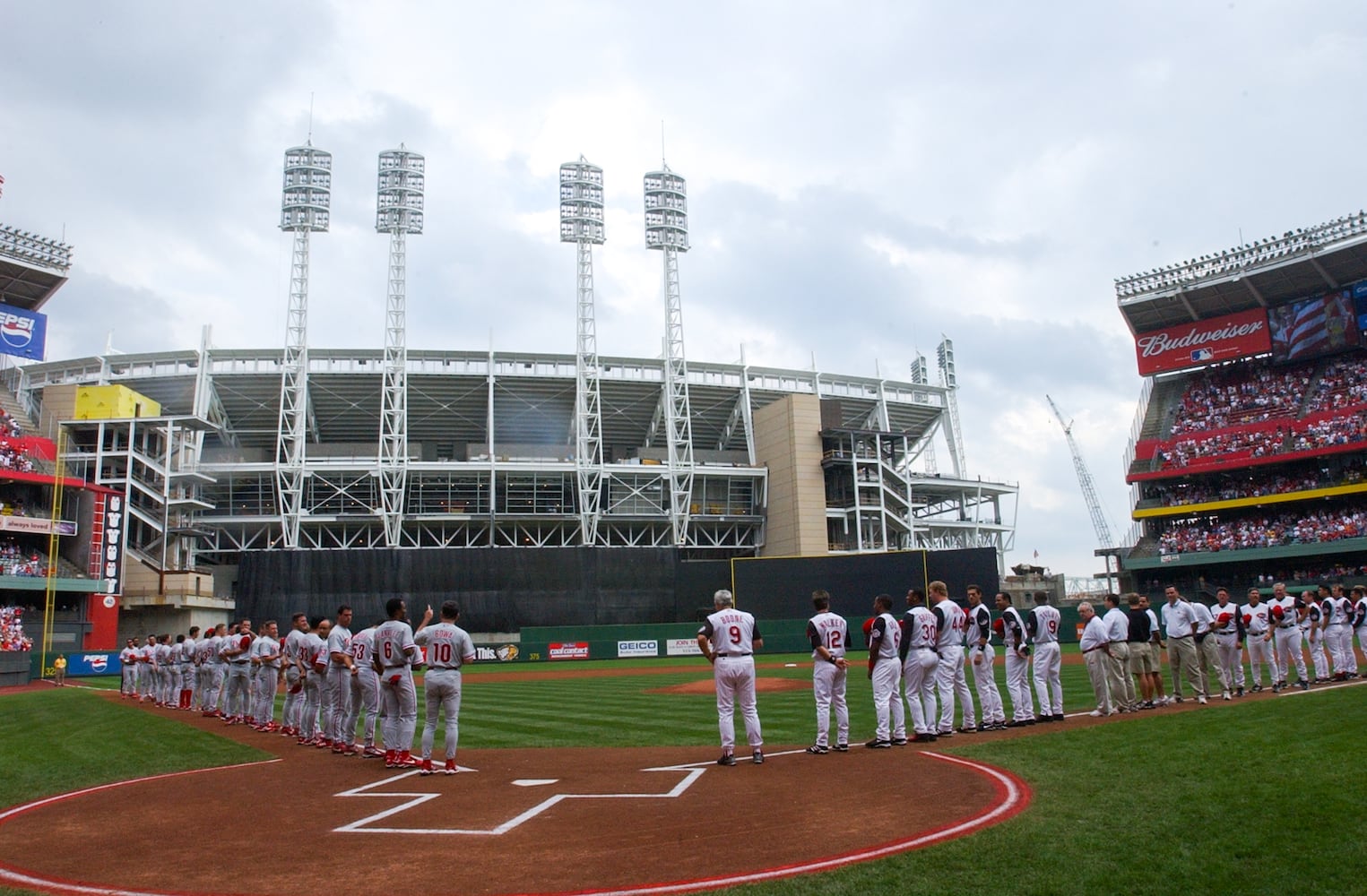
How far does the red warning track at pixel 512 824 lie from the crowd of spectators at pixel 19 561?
38.3m

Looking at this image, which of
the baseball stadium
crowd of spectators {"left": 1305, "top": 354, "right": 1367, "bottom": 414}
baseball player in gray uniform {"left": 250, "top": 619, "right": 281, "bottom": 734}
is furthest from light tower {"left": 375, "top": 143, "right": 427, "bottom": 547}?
crowd of spectators {"left": 1305, "top": 354, "right": 1367, "bottom": 414}

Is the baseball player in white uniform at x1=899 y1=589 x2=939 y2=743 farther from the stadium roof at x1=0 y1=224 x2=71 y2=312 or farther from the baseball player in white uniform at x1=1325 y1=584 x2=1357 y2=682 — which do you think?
the stadium roof at x1=0 y1=224 x2=71 y2=312

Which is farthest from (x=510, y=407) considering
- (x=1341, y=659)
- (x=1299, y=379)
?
(x=1341, y=659)

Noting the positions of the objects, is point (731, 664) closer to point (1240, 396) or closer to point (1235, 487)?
point (1235, 487)

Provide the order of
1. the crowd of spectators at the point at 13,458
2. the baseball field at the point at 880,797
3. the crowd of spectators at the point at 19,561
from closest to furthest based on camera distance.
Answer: the baseball field at the point at 880,797, the crowd of spectators at the point at 19,561, the crowd of spectators at the point at 13,458

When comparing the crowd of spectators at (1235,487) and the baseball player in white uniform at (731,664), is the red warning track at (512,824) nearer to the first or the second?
the baseball player in white uniform at (731,664)

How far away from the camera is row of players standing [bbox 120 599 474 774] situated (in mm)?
10203

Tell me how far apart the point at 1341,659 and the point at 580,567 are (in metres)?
36.8

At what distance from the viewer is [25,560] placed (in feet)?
139

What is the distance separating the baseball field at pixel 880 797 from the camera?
5402mm

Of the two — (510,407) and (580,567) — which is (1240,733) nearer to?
(580,567)

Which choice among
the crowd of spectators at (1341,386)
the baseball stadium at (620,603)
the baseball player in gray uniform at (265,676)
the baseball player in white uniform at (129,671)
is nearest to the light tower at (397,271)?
the baseball stadium at (620,603)

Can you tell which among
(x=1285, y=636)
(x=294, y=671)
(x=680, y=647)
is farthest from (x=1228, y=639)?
(x=680, y=647)

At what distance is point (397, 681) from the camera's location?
1051 centimetres
